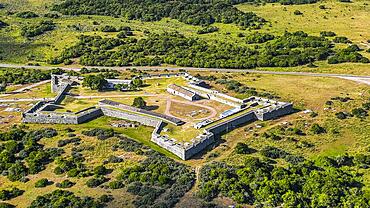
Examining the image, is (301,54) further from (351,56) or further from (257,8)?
(257,8)

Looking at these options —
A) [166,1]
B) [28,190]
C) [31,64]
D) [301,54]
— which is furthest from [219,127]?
[166,1]

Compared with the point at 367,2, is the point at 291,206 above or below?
below

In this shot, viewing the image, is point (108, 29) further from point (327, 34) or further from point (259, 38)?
A: point (327, 34)

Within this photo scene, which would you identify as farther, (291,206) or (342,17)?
(342,17)

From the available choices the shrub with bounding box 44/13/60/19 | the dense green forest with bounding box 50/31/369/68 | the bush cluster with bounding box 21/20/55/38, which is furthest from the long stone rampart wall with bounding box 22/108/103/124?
the shrub with bounding box 44/13/60/19

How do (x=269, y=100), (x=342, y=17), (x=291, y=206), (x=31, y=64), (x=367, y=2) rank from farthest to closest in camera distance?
(x=367, y=2)
(x=342, y=17)
(x=31, y=64)
(x=269, y=100)
(x=291, y=206)

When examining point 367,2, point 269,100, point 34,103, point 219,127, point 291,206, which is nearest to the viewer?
point 291,206

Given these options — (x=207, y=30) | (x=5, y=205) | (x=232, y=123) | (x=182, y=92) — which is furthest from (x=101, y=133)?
(x=207, y=30)

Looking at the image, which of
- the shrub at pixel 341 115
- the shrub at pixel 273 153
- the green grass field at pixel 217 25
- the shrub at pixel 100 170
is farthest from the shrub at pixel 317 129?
the green grass field at pixel 217 25
